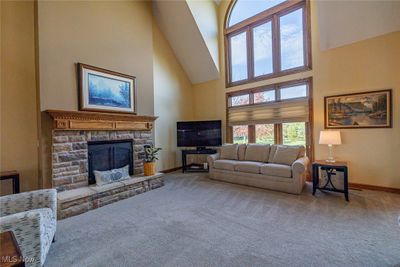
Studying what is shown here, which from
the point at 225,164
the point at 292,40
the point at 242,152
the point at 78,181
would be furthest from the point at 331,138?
the point at 78,181

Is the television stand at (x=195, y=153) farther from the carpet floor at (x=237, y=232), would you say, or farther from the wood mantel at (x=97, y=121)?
the carpet floor at (x=237, y=232)

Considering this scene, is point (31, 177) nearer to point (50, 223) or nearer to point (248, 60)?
point (50, 223)

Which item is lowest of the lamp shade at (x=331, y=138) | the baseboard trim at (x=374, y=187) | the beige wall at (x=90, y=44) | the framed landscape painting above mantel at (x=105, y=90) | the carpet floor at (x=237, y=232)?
the carpet floor at (x=237, y=232)

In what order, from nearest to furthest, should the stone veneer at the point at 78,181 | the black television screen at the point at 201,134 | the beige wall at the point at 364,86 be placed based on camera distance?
1. the stone veneer at the point at 78,181
2. the beige wall at the point at 364,86
3. the black television screen at the point at 201,134

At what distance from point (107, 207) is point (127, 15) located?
4.17 m

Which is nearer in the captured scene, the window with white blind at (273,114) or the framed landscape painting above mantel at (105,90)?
the framed landscape painting above mantel at (105,90)

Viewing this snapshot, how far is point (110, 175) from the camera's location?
12.4ft

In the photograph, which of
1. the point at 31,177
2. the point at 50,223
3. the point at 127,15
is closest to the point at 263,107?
the point at 127,15

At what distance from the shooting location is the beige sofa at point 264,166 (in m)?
3.69

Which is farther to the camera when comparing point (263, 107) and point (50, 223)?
point (263, 107)

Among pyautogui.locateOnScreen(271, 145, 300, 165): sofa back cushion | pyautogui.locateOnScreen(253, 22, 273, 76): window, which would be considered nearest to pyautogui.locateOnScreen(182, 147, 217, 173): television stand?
pyautogui.locateOnScreen(271, 145, 300, 165): sofa back cushion

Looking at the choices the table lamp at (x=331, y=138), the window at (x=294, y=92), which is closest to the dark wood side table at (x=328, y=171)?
the table lamp at (x=331, y=138)

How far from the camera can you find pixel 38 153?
3.35 m

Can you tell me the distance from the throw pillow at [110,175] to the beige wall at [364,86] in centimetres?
431
